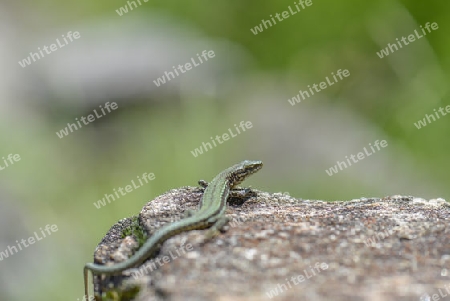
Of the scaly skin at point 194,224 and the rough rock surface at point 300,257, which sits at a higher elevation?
the scaly skin at point 194,224

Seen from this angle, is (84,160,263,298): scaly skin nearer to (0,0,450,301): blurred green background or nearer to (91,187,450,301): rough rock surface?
(91,187,450,301): rough rock surface

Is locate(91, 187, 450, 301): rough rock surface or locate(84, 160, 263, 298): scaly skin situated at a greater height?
locate(84, 160, 263, 298): scaly skin

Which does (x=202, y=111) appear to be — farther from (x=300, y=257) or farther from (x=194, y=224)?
(x=300, y=257)

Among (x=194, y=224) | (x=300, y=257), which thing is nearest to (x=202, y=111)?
(x=194, y=224)

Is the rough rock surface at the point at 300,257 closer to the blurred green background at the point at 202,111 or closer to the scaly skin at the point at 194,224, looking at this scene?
the scaly skin at the point at 194,224

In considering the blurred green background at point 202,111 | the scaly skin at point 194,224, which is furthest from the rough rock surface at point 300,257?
the blurred green background at point 202,111

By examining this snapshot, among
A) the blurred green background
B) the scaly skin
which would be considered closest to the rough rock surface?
the scaly skin
